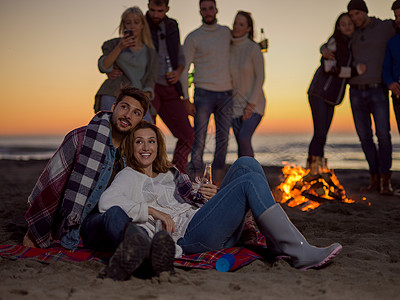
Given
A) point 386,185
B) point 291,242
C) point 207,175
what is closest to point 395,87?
point 386,185

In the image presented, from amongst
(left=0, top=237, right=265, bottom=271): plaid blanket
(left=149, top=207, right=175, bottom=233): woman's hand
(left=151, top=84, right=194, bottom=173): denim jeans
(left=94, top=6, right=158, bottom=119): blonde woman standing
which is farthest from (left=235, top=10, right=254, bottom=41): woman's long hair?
(left=149, top=207, right=175, bottom=233): woman's hand

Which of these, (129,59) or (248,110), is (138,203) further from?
(248,110)

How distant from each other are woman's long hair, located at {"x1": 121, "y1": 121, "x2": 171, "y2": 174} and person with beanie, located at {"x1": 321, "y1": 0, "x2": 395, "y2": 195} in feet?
12.6

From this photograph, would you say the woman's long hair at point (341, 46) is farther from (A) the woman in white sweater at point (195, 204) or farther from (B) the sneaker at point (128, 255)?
(B) the sneaker at point (128, 255)

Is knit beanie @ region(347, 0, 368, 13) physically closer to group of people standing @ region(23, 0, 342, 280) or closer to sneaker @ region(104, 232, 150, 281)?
group of people standing @ region(23, 0, 342, 280)

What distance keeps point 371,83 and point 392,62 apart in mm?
383

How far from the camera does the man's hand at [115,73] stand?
5.01m

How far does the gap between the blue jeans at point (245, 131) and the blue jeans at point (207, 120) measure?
0.15 meters

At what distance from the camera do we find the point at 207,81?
19.9ft

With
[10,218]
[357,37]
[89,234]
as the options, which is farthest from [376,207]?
[10,218]

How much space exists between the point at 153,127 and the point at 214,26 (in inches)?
125

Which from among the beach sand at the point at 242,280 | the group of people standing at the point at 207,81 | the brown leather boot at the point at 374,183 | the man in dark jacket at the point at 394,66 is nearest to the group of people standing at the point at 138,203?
the beach sand at the point at 242,280

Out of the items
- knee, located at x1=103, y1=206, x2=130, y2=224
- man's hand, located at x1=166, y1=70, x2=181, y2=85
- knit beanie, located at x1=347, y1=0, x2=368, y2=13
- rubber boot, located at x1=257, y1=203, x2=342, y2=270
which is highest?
knit beanie, located at x1=347, y1=0, x2=368, y2=13

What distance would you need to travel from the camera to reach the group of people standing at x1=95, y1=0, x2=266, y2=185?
5676 mm
